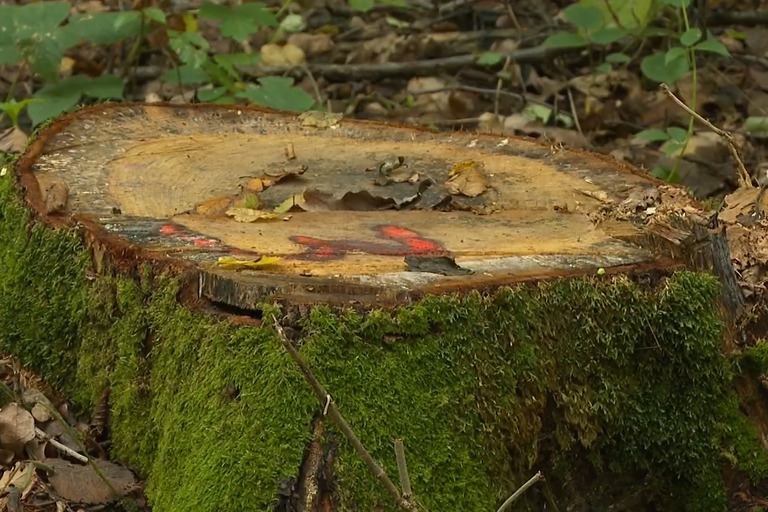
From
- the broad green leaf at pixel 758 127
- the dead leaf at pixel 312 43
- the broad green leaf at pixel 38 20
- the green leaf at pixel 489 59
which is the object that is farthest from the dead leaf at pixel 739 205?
the dead leaf at pixel 312 43

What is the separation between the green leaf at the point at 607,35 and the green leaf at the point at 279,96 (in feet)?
4.26

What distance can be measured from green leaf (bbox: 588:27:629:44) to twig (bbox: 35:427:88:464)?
9.67 feet

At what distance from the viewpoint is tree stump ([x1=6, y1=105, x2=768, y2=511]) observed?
1.96 m

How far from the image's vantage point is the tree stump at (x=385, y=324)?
1958mm

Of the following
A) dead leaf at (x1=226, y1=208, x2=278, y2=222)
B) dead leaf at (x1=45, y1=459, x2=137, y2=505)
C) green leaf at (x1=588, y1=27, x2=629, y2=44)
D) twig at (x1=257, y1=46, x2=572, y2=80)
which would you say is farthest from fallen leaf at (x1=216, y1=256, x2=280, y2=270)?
twig at (x1=257, y1=46, x2=572, y2=80)

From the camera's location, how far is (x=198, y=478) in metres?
1.99

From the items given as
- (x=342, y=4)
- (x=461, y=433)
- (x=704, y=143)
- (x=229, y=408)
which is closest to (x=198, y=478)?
(x=229, y=408)

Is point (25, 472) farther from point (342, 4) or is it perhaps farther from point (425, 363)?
point (342, 4)

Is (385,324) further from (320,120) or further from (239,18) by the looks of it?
(239,18)

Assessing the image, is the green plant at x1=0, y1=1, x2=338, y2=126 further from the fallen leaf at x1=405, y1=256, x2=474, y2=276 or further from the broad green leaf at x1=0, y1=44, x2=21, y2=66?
the fallen leaf at x1=405, y1=256, x2=474, y2=276

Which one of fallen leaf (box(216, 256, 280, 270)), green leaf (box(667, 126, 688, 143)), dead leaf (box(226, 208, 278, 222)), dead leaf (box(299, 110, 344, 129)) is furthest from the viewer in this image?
green leaf (box(667, 126, 688, 143))

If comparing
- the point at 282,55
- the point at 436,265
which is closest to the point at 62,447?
the point at 436,265

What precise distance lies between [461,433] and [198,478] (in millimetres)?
512

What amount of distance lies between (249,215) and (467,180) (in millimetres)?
645
